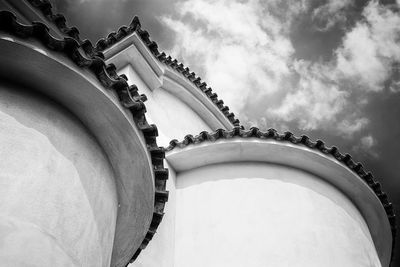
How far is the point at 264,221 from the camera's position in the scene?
20.4 ft

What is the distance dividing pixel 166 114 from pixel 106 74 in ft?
20.8

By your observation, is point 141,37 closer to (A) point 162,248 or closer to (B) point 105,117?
(A) point 162,248

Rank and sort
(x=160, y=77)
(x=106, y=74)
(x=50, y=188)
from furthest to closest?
1. (x=160, y=77)
2. (x=106, y=74)
3. (x=50, y=188)

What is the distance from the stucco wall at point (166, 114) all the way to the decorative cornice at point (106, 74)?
4.42 m

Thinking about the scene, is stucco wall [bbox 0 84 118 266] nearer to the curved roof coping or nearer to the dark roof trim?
the dark roof trim

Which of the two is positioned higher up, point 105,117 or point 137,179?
point 105,117

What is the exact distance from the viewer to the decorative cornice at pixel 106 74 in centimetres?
354

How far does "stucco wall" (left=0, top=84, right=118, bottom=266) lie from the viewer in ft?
9.50

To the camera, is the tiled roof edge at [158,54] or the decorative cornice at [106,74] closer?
the decorative cornice at [106,74]

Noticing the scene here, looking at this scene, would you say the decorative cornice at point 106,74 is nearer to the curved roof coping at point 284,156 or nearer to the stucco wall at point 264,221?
the stucco wall at point 264,221

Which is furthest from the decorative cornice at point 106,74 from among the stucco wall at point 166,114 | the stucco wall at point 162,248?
the stucco wall at point 166,114

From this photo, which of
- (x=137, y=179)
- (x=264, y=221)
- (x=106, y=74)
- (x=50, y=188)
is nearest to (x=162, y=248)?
(x=264, y=221)

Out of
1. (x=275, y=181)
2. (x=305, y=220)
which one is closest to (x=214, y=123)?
(x=275, y=181)

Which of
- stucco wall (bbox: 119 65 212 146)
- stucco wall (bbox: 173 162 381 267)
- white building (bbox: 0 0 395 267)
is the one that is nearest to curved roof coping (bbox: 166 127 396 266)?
white building (bbox: 0 0 395 267)
